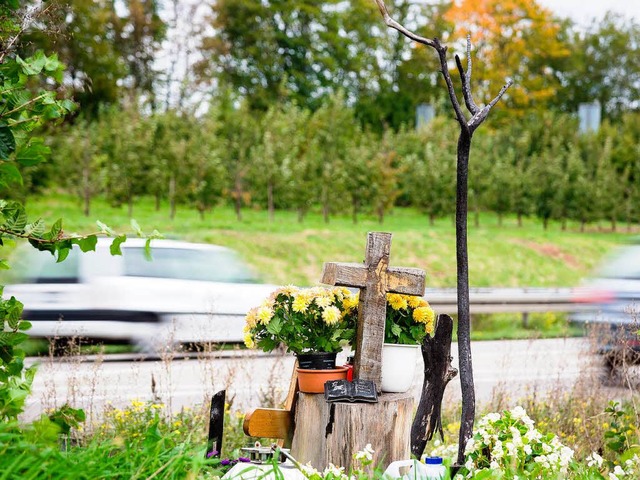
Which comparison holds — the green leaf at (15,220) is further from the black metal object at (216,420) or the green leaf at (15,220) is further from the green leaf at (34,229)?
the black metal object at (216,420)

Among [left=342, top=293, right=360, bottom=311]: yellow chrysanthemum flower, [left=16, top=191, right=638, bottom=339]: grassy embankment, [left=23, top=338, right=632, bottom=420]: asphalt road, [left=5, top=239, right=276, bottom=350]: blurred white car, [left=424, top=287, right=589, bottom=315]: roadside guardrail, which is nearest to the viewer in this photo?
[left=342, top=293, right=360, bottom=311]: yellow chrysanthemum flower

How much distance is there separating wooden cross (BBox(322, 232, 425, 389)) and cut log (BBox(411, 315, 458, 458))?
50 cm

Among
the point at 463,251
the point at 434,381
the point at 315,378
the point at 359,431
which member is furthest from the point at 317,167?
the point at 359,431

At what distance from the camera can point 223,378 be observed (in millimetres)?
7965

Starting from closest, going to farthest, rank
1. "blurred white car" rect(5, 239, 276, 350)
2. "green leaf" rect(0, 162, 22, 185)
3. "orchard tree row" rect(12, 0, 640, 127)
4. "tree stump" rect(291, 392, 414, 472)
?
"green leaf" rect(0, 162, 22, 185), "tree stump" rect(291, 392, 414, 472), "blurred white car" rect(5, 239, 276, 350), "orchard tree row" rect(12, 0, 640, 127)

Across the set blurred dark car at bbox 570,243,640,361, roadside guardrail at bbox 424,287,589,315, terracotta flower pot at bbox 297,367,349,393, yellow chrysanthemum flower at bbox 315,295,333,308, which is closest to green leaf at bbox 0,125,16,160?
yellow chrysanthemum flower at bbox 315,295,333,308

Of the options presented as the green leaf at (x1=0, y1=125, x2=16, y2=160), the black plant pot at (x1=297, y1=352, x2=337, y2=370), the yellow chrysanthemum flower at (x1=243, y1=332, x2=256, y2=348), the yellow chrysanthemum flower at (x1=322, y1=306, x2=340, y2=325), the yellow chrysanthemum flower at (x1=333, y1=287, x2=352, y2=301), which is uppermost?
the green leaf at (x1=0, y1=125, x2=16, y2=160)

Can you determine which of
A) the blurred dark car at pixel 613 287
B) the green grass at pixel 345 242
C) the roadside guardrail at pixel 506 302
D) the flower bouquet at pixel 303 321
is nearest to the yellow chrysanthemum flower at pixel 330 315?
the flower bouquet at pixel 303 321

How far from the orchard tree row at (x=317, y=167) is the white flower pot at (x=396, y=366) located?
54.5ft

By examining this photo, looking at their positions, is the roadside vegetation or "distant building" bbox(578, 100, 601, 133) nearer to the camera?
A: the roadside vegetation

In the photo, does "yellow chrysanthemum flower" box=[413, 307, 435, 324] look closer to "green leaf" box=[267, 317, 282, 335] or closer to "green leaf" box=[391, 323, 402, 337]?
"green leaf" box=[391, 323, 402, 337]

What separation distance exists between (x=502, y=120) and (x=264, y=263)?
20.1m

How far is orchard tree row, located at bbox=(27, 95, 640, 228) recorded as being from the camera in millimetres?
21609

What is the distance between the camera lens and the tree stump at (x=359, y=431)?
156 inches
